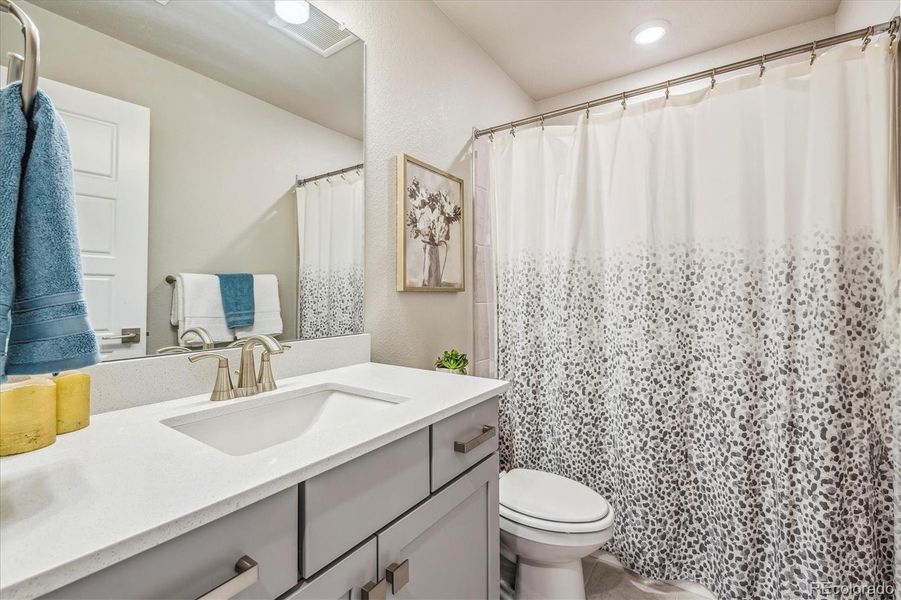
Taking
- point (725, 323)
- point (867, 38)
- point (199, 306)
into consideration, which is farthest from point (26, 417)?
point (867, 38)

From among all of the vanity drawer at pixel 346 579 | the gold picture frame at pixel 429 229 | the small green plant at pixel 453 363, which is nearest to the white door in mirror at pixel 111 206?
the vanity drawer at pixel 346 579

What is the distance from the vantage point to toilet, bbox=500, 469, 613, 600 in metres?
1.31

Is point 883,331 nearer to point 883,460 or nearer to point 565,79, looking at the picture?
point 883,460

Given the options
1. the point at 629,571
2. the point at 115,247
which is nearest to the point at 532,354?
the point at 629,571

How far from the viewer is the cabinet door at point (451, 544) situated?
0.78m

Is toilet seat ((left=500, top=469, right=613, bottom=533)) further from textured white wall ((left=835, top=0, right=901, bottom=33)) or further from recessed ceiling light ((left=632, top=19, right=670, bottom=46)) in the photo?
recessed ceiling light ((left=632, top=19, right=670, bottom=46))

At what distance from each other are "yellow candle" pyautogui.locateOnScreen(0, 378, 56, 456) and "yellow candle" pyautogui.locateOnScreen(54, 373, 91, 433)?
0.04 meters

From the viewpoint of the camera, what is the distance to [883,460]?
127 centimetres

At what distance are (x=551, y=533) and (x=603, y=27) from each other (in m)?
2.26

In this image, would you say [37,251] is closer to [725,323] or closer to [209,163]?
[209,163]

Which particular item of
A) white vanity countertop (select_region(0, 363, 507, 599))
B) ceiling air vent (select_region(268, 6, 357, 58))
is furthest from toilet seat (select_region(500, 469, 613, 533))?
ceiling air vent (select_region(268, 6, 357, 58))

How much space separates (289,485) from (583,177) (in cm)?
166

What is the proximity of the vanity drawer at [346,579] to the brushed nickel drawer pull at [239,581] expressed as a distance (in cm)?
9

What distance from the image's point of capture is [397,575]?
2.47 ft
